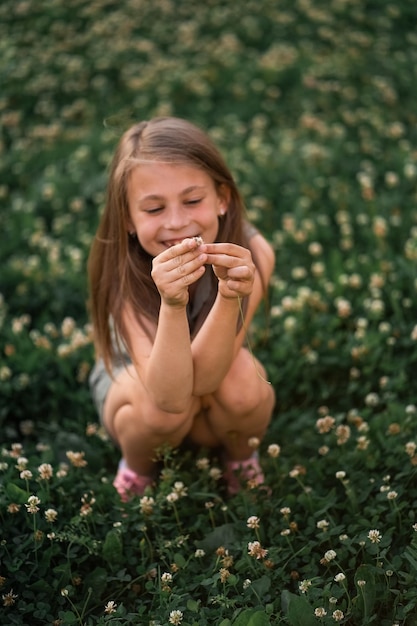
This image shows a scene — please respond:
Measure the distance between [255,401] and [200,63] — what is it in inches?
153

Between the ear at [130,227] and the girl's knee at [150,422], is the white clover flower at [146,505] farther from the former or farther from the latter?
the ear at [130,227]

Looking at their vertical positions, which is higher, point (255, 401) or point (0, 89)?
point (255, 401)

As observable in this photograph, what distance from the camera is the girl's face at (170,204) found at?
2619mm

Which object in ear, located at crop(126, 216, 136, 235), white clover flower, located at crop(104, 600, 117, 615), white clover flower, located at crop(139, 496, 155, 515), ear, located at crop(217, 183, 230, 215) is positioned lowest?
white clover flower, located at crop(139, 496, 155, 515)

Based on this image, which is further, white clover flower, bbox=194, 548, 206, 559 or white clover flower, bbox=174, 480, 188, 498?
white clover flower, bbox=174, 480, 188, 498

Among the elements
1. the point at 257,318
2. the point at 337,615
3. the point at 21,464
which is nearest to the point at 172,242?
the point at 21,464

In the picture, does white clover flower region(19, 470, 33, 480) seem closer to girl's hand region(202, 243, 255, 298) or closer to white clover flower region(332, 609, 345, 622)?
girl's hand region(202, 243, 255, 298)

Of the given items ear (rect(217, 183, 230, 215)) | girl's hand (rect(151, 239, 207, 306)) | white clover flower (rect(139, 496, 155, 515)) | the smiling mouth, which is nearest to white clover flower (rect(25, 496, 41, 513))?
white clover flower (rect(139, 496, 155, 515))

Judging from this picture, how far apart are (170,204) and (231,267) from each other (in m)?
0.33

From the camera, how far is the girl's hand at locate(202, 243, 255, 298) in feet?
7.86

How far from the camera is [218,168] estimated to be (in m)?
2.75

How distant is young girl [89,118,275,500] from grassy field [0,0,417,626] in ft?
0.43

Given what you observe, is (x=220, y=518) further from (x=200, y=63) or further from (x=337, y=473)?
(x=200, y=63)

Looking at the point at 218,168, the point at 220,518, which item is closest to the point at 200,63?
the point at 218,168
